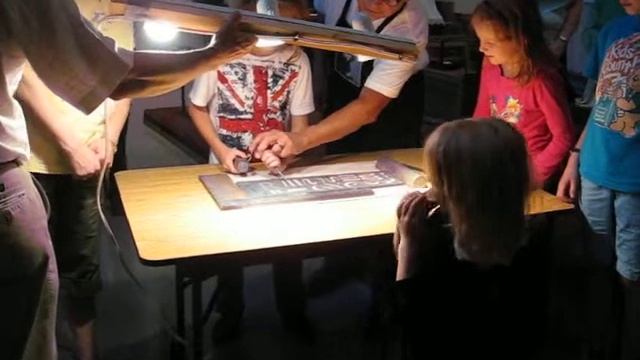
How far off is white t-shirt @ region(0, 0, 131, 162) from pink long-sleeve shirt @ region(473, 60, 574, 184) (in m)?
1.43

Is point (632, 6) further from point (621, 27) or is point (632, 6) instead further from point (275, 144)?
point (275, 144)

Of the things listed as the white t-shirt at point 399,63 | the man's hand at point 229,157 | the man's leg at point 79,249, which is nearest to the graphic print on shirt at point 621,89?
the white t-shirt at point 399,63

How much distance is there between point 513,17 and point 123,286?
1925 millimetres

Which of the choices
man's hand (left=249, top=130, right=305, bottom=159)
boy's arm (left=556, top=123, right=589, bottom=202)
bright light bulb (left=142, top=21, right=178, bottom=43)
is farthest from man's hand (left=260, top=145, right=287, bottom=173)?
boy's arm (left=556, top=123, right=589, bottom=202)

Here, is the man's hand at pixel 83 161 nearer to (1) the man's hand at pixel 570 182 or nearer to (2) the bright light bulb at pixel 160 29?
(2) the bright light bulb at pixel 160 29

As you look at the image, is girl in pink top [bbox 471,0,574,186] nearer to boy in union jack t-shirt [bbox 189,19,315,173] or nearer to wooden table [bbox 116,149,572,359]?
wooden table [bbox 116,149,572,359]

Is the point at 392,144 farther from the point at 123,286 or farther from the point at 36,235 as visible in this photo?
the point at 36,235

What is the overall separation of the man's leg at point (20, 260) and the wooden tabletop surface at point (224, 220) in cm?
33

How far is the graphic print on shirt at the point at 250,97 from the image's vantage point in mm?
2449

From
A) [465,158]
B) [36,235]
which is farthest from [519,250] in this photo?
[36,235]

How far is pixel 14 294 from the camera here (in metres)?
1.35

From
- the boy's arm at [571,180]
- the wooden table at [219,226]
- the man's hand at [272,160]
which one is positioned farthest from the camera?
the boy's arm at [571,180]

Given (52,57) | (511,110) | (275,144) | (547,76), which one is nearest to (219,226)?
(275,144)

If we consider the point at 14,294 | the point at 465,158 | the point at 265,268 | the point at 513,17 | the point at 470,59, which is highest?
the point at 513,17
